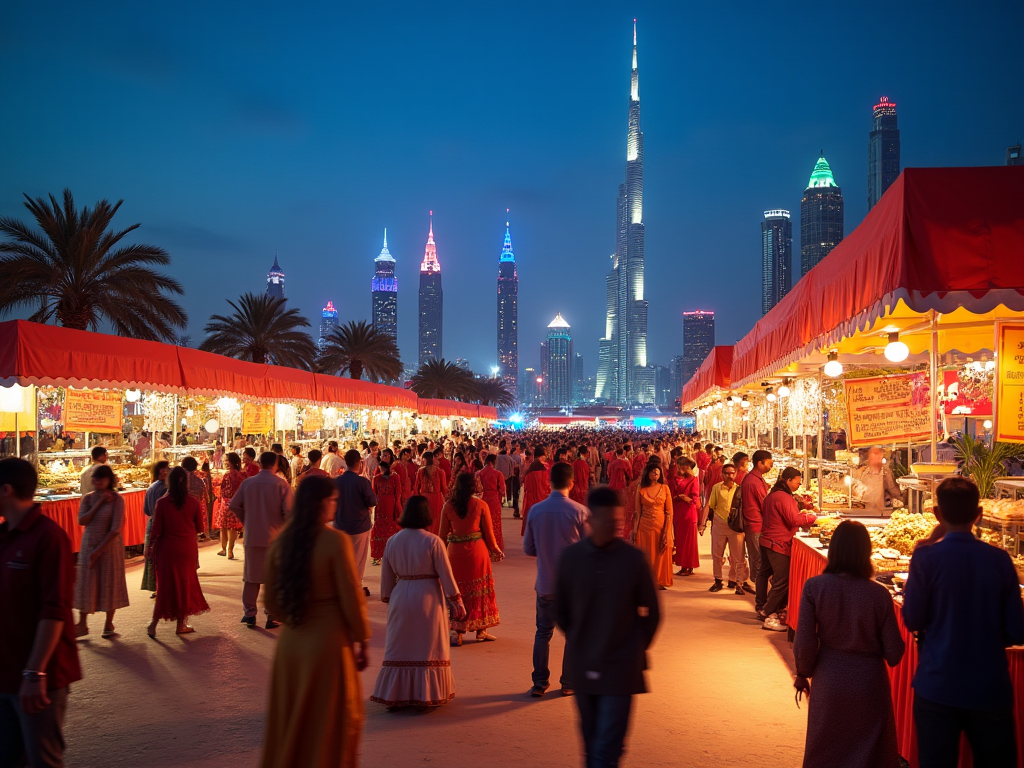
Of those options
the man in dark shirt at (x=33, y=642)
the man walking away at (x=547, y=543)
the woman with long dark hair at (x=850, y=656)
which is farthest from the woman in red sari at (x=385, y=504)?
the woman with long dark hair at (x=850, y=656)

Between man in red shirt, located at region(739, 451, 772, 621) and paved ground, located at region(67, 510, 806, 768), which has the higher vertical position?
man in red shirt, located at region(739, 451, 772, 621)

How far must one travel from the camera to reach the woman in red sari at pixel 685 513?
12.8 metres

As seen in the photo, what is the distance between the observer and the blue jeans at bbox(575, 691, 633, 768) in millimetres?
4016

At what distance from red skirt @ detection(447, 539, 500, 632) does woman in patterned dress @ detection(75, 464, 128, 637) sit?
Result: 3.61m

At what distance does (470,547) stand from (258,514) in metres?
2.54

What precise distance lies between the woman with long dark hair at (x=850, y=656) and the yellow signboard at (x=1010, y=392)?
8.77 feet

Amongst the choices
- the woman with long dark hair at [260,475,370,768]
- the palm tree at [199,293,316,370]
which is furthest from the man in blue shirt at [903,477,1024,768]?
the palm tree at [199,293,316,370]

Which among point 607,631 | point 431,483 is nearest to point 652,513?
point 431,483

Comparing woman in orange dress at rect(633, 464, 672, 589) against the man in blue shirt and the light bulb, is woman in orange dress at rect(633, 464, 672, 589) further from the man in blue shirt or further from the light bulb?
the man in blue shirt

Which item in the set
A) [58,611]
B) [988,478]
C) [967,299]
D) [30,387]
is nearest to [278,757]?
[58,611]

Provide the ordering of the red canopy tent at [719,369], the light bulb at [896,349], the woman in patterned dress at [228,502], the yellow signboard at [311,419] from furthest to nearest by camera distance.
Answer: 1. the yellow signboard at [311,419]
2. the red canopy tent at [719,369]
3. the woman in patterned dress at [228,502]
4. the light bulb at [896,349]

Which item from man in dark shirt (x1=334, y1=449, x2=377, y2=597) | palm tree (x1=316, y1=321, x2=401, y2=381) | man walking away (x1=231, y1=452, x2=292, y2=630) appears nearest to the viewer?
man walking away (x1=231, y1=452, x2=292, y2=630)

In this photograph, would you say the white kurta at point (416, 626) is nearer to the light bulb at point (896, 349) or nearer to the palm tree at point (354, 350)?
the light bulb at point (896, 349)

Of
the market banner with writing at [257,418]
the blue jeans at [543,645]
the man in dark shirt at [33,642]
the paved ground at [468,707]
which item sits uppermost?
the market banner with writing at [257,418]
